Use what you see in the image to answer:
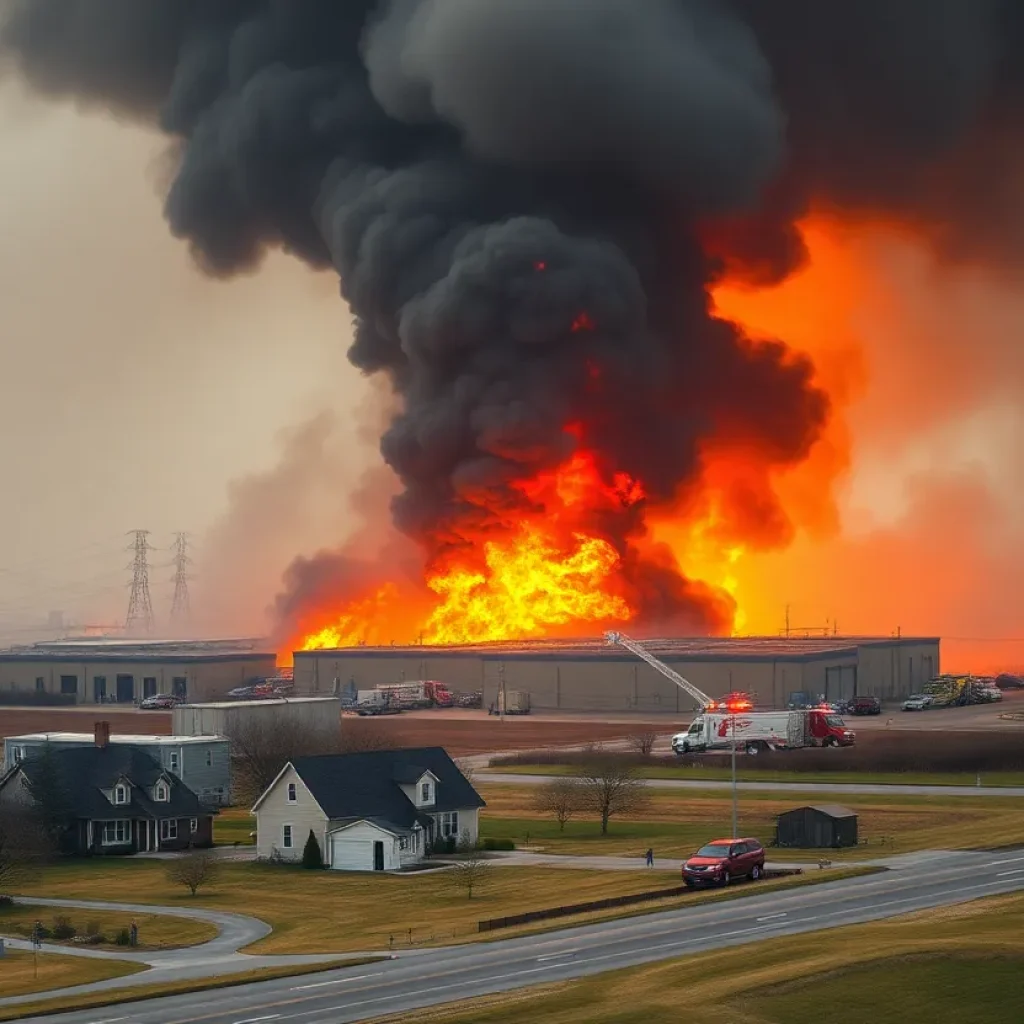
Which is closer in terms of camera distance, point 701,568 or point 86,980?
point 86,980

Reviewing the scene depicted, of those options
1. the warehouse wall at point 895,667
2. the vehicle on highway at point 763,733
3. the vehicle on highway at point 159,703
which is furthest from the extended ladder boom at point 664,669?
the vehicle on highway at point 159,703

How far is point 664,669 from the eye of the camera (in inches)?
4825

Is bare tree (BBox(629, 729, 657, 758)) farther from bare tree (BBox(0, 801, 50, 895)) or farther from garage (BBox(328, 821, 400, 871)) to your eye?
bare tree (BBox(0, 801, 50, 895))

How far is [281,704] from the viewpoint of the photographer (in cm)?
9581

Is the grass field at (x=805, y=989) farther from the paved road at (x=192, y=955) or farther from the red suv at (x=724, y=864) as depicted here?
the red suv at (x=724, y=864)

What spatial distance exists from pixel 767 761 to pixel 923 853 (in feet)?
122

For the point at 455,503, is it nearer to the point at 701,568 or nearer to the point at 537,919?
the point at 701,568

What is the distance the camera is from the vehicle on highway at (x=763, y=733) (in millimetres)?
100438

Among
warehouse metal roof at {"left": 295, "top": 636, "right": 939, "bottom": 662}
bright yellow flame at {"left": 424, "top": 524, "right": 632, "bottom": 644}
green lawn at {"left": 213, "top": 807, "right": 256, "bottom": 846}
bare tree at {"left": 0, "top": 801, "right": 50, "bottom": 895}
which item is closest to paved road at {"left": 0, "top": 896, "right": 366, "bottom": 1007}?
bare tree at {"left": 0, "top": 801, "right": 50, "bottom": 895}

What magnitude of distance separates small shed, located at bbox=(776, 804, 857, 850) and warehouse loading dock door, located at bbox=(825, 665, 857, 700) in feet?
214

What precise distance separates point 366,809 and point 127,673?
9314 cm

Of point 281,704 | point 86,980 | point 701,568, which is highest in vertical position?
point 701,568

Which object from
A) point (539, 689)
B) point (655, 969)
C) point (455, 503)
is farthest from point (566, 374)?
point (655, 969)

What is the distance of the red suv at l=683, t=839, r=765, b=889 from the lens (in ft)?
177
